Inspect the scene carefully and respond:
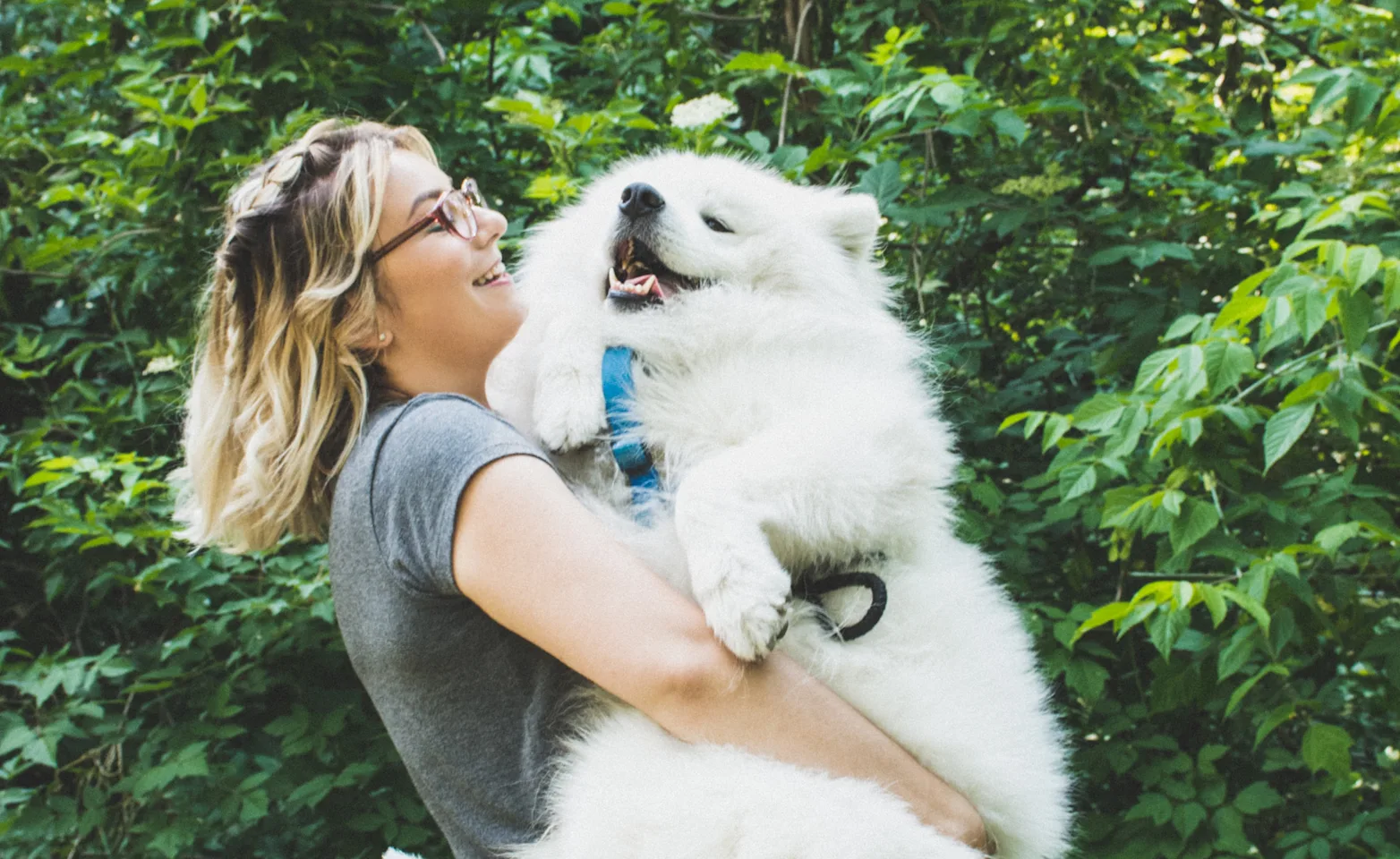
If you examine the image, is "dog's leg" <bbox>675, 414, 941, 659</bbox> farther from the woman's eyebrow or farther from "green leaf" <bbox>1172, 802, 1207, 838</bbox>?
"green leaf" <bbox>1172, 802, 1207, 838</bbox>

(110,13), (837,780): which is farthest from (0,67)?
(837,780)

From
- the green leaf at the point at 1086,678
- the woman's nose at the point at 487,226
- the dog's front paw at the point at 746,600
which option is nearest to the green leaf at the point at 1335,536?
the green leaf at the point at 1086,678

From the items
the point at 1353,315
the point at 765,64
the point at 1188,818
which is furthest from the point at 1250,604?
the point at 765,64

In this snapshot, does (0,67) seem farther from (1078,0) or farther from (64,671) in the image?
(1078,0)

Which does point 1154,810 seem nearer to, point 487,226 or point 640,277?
point 640,277

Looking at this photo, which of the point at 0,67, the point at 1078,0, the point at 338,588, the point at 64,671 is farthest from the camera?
the point at 0,67

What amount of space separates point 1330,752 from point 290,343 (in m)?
2.53

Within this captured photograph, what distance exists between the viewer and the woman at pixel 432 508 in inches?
50.7

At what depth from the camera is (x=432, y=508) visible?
4.39ft

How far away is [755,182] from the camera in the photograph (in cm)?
220

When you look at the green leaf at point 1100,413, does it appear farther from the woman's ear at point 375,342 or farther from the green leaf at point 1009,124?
the woman's ear at point 375,342

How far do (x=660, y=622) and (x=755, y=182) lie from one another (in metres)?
1.22

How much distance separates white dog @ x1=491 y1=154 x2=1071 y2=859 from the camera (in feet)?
4.29

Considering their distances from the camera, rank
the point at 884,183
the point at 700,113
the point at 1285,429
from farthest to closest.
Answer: the point at 884,183 → the point at 700,113 → the point at 1285,429
